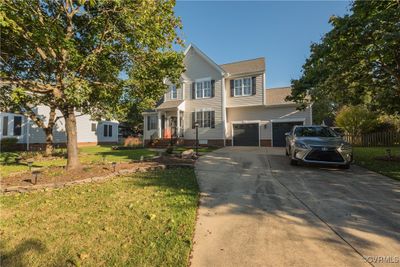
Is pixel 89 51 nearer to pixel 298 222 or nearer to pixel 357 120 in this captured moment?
pixel 298 222

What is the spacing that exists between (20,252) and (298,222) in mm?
4181

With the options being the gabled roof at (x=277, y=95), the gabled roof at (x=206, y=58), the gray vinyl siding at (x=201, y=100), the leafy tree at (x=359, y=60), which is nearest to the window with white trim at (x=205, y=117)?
the gray vinyl siding at (x=201, y=100)

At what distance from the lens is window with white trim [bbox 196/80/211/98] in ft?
68.5

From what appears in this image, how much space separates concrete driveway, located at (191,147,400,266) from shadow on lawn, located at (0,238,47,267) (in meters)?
2.12

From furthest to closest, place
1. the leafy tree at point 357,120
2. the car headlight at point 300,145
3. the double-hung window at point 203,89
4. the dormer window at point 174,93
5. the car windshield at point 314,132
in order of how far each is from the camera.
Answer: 1. the dormer window at point 174,93
2. the double-hung window at point 203,89
3. the leafy tree at point 357,120
4. the car windshield at point 314,132
5. the car headlight at point 300,145

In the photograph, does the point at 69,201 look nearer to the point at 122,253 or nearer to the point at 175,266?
the point at 122,253

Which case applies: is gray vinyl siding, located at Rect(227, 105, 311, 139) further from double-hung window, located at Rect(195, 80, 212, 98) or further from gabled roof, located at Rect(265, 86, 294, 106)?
double-hung window, located at Rect(195, 80, 212, 98)

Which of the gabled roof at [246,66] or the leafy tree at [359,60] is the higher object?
the gabled roof at [246,66]

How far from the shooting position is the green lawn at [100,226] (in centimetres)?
288

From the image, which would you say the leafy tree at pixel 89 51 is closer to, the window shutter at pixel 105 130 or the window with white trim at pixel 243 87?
the window with white trim at pixel 243 87

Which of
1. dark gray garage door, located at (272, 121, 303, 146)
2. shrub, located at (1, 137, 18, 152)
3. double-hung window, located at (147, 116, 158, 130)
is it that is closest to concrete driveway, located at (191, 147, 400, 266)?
dark gray garage door, located at (272, 121, 303, 146)

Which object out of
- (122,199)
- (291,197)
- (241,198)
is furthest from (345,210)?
(122,199)

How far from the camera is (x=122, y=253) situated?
2945 millimetres

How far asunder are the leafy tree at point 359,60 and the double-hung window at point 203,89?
1032cm
